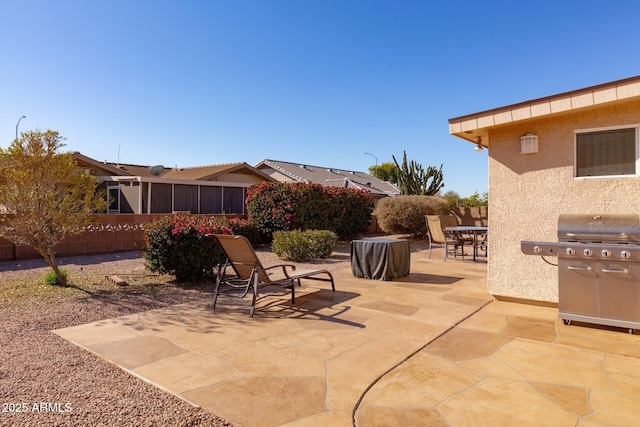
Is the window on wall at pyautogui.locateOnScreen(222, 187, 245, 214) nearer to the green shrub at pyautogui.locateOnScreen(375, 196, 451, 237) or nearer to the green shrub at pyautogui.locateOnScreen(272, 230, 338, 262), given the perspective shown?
the green shrub at pyautogui.locateOnScreen(375, 196, 451, 237)

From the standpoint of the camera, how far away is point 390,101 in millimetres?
19609

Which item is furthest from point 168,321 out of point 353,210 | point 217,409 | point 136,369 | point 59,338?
point 353,210

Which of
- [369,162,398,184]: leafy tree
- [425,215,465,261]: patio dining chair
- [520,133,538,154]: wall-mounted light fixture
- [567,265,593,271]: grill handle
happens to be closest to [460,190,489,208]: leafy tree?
[425,215,465,261]: patio dining chair

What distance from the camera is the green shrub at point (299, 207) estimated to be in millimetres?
14469

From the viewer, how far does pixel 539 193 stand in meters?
5.51

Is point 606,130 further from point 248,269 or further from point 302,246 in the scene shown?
point 302,246

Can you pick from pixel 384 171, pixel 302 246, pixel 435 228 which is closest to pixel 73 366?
pixel 302 246

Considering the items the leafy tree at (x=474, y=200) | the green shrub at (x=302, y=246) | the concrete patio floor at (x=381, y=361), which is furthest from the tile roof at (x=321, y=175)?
the concrete patio floor at (x=381, y=361)

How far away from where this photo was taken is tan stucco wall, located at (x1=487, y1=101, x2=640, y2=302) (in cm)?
498

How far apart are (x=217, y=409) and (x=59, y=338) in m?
2.78

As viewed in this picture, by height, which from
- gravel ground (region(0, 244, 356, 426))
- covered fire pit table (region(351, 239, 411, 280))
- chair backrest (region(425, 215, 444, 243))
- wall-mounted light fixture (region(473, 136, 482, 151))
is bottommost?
gravel ground (region(0, 244, 356, 426))

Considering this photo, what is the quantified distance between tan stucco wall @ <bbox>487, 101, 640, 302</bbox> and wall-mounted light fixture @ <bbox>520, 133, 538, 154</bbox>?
89 mm

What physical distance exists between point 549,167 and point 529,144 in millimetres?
437

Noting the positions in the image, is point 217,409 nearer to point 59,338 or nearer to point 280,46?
point 59,338
